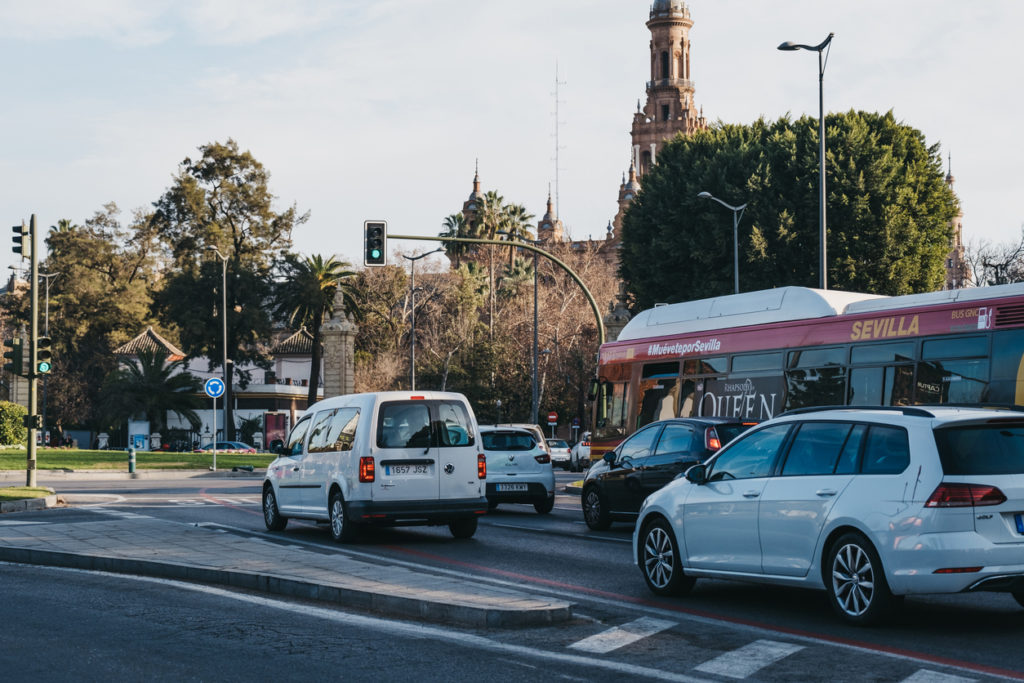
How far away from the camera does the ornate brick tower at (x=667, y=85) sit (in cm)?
12331

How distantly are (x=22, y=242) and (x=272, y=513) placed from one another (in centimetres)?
1236

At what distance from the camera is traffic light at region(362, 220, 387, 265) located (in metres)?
28.0

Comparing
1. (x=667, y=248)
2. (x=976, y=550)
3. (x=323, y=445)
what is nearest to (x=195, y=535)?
(x=323, y=445)

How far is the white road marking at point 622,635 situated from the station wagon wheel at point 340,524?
6.68 m

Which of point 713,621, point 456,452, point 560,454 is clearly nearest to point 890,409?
point 713,621

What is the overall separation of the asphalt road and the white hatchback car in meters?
0.35

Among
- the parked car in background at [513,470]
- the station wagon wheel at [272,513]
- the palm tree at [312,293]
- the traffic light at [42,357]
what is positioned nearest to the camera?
the station wagon wheel at [272,513]

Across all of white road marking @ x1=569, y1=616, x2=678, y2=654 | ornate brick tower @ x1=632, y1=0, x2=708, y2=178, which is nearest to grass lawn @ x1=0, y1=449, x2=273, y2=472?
white road marking @ x1=569, y1=616, x2=678, y2=654

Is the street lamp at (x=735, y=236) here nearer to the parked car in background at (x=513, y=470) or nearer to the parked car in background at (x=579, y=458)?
the parked car in background at (x=579, y=458)

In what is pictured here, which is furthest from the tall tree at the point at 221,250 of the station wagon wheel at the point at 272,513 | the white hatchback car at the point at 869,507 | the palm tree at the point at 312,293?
the white hatchback car at the point at 869,507

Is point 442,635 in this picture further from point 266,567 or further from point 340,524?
point 340,524

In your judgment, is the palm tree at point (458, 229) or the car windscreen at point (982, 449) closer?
the car windscreen at point (982, 449)

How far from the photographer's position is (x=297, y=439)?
16.8 metres

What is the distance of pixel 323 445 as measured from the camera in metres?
16.0
